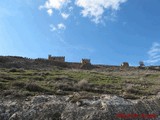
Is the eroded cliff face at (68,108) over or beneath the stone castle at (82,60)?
beneath

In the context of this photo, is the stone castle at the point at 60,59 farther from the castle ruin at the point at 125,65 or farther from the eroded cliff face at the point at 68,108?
the eroded cliff face at the point at 68,108

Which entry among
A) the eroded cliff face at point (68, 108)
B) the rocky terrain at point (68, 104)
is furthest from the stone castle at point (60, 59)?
the eroded cliff face at point (68, 108)

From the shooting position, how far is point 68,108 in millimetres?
17500

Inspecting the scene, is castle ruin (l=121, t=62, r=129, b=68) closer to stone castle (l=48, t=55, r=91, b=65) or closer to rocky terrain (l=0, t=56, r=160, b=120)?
stone castle (l=48, t=55, r=91, b=65)

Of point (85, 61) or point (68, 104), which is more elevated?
point (85, 61)

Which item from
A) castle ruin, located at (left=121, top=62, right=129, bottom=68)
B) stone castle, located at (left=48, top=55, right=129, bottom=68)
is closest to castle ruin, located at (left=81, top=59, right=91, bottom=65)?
stone castle, located at (left=48, top=55, right=129, bottom=68)

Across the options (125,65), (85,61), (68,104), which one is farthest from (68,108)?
(125,65)

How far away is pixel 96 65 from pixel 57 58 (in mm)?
6670

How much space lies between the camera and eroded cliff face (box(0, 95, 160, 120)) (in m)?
16.8

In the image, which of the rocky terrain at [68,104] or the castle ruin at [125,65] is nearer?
the rocky terrain at [68,104]

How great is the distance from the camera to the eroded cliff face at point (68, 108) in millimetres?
16812

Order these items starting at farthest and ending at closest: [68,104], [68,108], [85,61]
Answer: [85,61]
[68,104]
[68,108]

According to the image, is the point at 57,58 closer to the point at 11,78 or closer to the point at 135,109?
the point at 11,78

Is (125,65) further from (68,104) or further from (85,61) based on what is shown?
(68,104)
